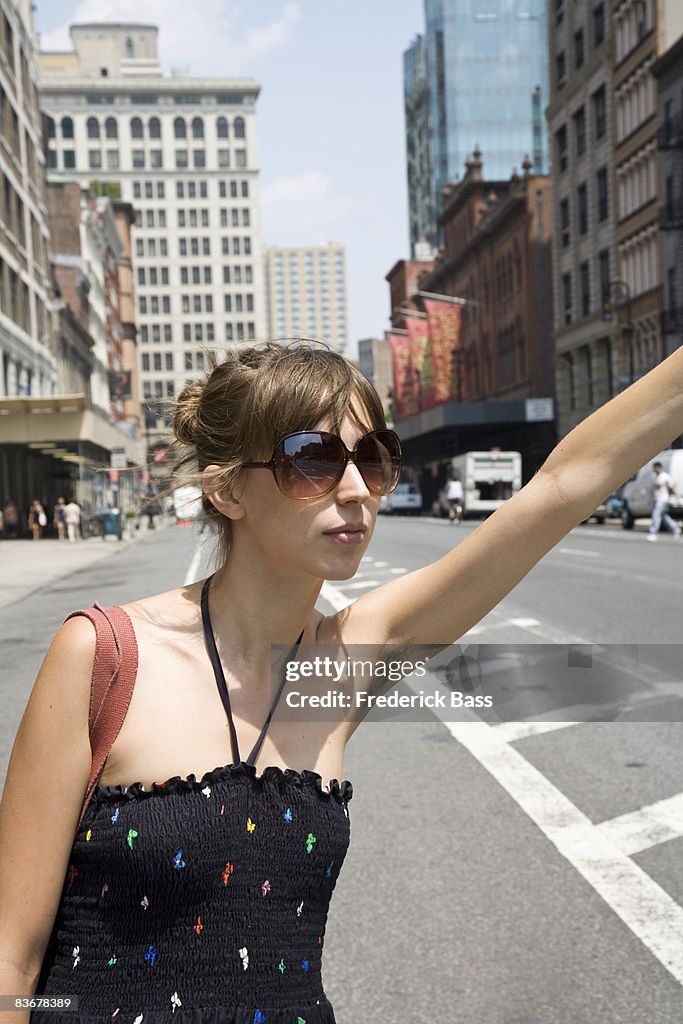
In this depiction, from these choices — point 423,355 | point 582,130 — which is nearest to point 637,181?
point 582,130

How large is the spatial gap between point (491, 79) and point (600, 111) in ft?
288

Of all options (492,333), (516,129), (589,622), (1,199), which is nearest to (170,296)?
(516,129)

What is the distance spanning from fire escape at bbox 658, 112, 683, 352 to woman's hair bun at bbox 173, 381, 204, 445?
45079mm

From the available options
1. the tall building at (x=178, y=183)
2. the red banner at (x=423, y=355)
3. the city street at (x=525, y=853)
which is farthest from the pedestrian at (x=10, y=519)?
the tall building at (x=178, y=183)

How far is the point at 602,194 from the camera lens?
195 feet

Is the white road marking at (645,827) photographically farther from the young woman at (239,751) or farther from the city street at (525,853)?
the young woman at (239,751)

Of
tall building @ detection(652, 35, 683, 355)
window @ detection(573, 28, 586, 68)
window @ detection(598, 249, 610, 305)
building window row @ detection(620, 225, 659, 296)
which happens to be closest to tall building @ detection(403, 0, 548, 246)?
window @ detection(573, 28, 586, 68)

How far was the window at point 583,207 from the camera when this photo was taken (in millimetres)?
61500

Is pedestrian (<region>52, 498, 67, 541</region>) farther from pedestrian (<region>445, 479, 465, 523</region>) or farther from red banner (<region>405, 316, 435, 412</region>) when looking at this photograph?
pedestrian (<region>445, 479, 465, 523</region>)

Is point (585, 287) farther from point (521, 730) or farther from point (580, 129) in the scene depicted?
point (521, 730)

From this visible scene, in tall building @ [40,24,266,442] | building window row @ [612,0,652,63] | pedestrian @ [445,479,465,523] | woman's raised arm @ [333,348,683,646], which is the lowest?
pedestrian @ [445,479,465,523]

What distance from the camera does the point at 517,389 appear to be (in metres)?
77.1

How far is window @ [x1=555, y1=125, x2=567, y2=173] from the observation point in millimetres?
64500

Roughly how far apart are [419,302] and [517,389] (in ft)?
140
